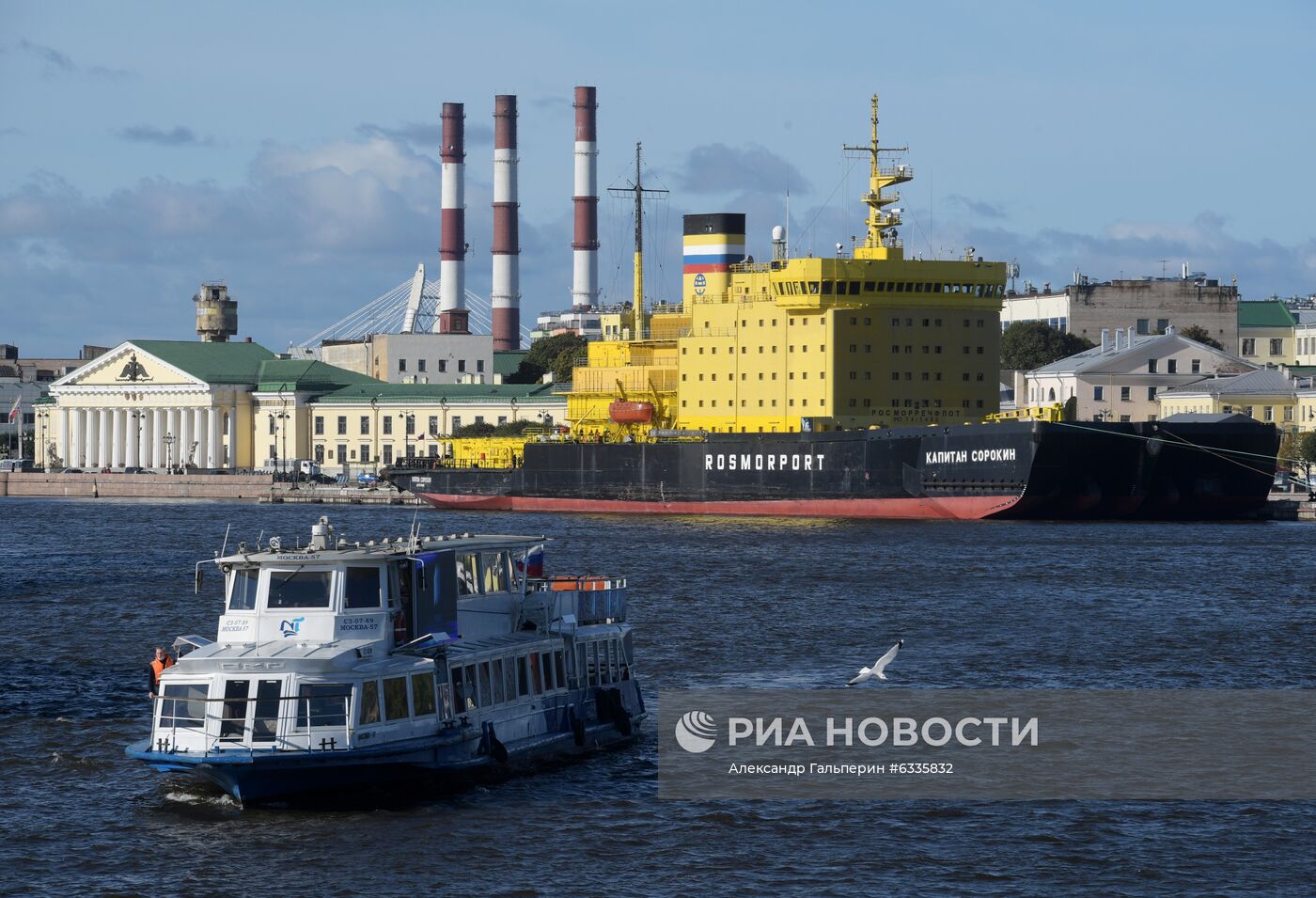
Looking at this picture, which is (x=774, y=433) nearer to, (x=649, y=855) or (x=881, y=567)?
(x=881, y=567)

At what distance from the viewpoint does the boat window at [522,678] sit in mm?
26828

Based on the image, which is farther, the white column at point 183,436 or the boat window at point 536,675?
the white column at point 183,436

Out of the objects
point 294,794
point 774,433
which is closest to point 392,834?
point 294,794

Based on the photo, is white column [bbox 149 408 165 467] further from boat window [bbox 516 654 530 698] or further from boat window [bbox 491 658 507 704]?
boat window [bbox 491 658 507 704]

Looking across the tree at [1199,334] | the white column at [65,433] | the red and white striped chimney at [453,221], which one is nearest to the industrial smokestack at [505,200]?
the red and white striped chimney at [453,221]

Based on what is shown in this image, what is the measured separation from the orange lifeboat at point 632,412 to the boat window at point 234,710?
74125 mm

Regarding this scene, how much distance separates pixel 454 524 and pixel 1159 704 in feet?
168

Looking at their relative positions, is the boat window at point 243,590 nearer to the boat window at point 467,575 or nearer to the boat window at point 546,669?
the boat window at point 467,575

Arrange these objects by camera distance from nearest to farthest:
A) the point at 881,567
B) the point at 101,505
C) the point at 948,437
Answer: the point at 881,567 → the point at 948,437 → the point at 101,505

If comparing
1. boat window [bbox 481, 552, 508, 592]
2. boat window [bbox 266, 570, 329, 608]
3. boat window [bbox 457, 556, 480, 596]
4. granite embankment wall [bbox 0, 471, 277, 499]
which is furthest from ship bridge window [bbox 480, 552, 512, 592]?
granite embankment wall [bbox 0, 471, 277, 499]

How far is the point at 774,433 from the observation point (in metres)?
84.9

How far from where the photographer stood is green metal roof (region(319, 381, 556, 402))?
473 ft

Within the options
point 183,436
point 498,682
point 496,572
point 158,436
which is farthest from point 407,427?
point 498,682

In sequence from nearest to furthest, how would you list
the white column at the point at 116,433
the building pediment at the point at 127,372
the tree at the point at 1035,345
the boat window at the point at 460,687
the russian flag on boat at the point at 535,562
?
the boat window at the point at 460,687
the russian flag on boat at the point at 535,562
the tree at the point at 1035,345
the building pediment at the point at 127,372
the white column at the point at 116,433
